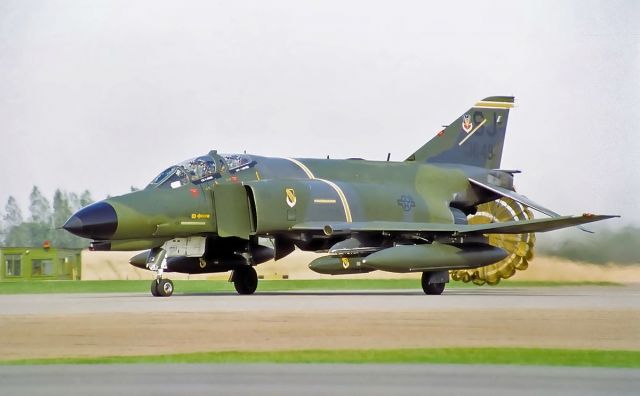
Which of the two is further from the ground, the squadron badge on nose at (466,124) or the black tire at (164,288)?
the squadron badge on nose at (466,124)

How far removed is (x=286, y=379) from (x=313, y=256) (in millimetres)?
28892

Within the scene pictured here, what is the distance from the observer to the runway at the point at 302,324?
14.1 meters

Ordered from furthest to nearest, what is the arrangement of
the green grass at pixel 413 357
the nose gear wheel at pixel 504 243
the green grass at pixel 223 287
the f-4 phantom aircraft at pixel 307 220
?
the nose gear wheel at pixel 504 243, the green grass at pixel 223 287, the f-4 phantom aircraft at pixel 307 220, the green grass at pixel 413 357

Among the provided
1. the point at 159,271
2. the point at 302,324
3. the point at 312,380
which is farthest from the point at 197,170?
the point at 312,380

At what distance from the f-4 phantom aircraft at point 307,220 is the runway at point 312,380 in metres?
14.1

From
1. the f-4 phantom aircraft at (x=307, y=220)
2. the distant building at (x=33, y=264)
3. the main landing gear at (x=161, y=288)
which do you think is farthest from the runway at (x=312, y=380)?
the distant building at (x=33, y=264)

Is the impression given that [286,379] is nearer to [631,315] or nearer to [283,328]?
[283,328]

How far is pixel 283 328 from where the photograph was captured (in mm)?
16359

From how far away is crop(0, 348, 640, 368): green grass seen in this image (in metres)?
12.2

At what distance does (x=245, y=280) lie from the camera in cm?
2886

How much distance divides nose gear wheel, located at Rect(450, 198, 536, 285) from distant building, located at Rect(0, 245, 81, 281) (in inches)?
693

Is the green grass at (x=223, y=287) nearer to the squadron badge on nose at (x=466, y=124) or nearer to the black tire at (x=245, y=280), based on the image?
the black tire at (x=245, y=280)

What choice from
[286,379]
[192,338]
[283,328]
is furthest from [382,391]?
[283,328]

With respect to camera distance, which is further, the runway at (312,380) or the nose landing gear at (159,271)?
the nose landing gear at (159,271)
